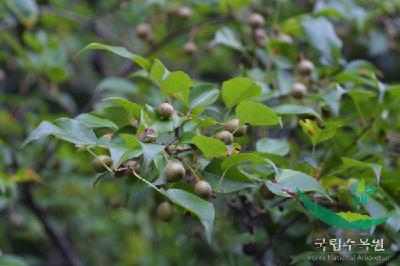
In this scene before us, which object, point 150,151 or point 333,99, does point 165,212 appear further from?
point 333,99

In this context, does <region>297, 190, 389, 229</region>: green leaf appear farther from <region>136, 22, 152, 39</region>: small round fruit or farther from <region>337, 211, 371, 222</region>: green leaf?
<region>136, 22, 152, 39</region>: small round fruit

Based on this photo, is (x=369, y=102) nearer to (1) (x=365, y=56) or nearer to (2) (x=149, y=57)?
(2) (x=149, y=57)

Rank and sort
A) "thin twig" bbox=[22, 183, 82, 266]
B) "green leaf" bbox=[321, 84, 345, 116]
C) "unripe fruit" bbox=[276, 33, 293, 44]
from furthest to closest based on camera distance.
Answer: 1. "thin twig" bbox=[22, 183, 82, 266]
2. "unripe fruit" bbox=[276, 33, 293, 44]
3. "green leaf" bbox=[321, 84, 345, 116]

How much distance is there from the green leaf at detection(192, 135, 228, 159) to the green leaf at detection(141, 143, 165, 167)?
0.06m

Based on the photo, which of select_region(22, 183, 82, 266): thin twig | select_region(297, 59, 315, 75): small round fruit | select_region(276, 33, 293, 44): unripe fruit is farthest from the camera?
select_region(22, 183, 82, 266): thin twig

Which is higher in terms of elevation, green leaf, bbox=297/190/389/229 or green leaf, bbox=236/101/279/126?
green leaf, bbox=236/101/279/126

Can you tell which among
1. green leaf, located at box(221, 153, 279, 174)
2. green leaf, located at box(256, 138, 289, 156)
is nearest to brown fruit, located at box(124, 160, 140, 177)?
green leaf, located at box(221, 153, 279, 174)

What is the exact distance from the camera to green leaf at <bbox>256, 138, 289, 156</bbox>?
1.06 metres

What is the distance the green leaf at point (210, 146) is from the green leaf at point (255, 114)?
0.08m

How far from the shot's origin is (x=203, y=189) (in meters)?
0.89

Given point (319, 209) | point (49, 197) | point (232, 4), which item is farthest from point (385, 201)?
point (49, 197)

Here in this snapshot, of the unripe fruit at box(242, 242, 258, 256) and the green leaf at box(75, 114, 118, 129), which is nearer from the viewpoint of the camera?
the green leaf at box(75, 114, 118, 129)

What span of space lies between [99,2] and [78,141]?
5.04ft

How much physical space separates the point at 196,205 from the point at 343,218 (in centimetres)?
29
